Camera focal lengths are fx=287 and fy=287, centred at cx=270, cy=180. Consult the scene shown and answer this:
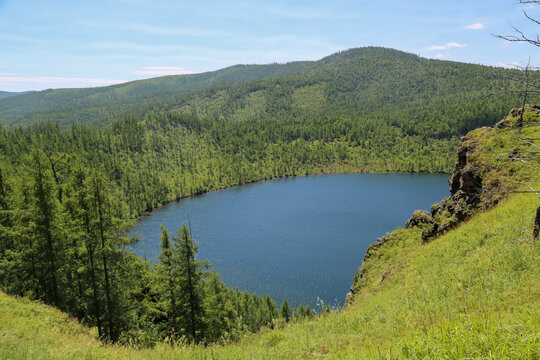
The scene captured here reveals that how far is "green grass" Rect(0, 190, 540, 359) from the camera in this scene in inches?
211

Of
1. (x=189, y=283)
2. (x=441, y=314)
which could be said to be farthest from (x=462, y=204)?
(x=189, y=283)

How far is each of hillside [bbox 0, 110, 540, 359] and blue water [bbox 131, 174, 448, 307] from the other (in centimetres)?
1632

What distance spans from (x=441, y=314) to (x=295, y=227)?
3464 inches

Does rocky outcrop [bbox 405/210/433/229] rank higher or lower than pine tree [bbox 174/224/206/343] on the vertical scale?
higher

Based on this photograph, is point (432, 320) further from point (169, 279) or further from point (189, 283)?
point (169, 279)

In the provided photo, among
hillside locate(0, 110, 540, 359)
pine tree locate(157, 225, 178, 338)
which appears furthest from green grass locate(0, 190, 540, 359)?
pine tree locate(157, 225, 178, 338)

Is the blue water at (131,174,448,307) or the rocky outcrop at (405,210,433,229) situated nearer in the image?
the rocky outcrop at (405,210,433,229)

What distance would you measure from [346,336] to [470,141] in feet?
77.7

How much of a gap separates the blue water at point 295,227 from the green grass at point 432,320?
17.1 metres

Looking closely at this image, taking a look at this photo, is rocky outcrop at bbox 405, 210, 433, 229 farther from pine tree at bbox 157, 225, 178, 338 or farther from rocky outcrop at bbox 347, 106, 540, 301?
pine tree at bbox 157, 225, 178, 338

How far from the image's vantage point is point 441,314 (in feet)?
26.9

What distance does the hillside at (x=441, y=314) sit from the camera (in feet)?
18.0

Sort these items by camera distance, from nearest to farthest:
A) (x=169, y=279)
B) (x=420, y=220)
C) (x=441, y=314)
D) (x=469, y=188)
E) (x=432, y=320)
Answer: (x=432, y=320) → (x=441, y=314) → (x=469, y=188) → (x=169, y=279) → (x=420, y=220)

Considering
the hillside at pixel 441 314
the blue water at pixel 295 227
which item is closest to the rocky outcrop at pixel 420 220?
the hillside at pixel 441 314
